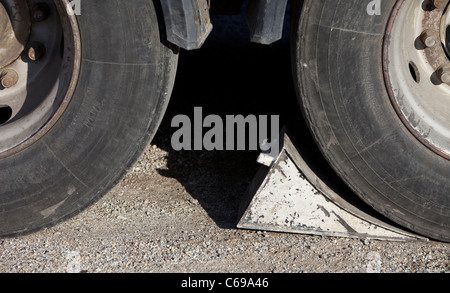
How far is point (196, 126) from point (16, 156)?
114cm

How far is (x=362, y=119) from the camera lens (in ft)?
7.21

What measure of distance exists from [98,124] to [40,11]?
0.56m

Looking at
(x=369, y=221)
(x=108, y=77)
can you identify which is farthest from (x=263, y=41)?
(x=369, y=221)

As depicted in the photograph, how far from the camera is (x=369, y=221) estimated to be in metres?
2.33

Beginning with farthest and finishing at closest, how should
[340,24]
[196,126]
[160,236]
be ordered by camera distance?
[196,126], [160,236], [340,24]

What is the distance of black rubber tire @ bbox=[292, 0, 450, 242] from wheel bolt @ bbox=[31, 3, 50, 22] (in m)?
1.04

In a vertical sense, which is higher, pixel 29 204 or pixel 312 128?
pixel 312 128

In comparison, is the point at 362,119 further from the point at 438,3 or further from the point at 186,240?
the point at 186,240

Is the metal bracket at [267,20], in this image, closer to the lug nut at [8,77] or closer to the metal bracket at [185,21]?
the metal bracket at [185,21]

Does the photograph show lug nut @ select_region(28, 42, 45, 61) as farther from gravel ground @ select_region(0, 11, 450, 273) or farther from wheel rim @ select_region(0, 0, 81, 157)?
gravel ground @ select_region(0, 11, 450, 273)

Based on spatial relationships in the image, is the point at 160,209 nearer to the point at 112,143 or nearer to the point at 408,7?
→ the point at 112,143

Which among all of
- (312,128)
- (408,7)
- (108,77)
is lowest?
(312,128)

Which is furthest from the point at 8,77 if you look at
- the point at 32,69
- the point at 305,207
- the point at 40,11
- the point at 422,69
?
the point at 422,69

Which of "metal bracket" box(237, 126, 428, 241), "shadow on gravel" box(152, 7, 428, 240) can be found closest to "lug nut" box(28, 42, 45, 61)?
"shadow on gravel" box(152, 7, 428, 240)
